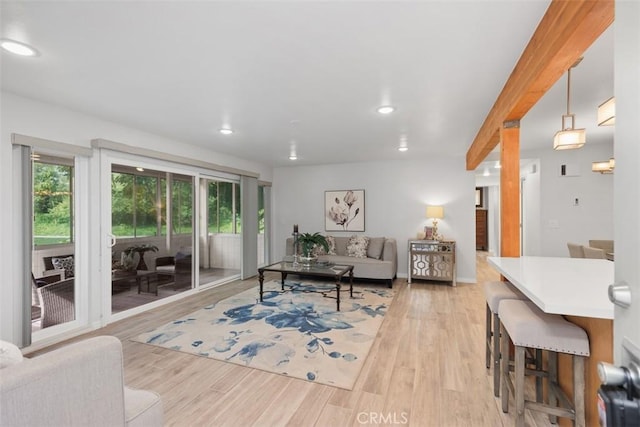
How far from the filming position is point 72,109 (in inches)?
118

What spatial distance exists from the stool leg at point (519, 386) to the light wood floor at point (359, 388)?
358 mm

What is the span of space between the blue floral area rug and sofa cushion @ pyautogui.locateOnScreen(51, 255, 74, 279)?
41.8 inches

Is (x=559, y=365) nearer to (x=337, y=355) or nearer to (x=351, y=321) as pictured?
(x=337, y=355)

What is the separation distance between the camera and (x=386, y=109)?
298 centimetres

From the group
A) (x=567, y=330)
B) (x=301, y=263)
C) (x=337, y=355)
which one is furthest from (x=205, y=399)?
(x=301, y=263)

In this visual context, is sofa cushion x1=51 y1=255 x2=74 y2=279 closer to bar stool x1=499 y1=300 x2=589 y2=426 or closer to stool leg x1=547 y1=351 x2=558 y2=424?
bar stool x1=499 y1=300 x2=589 y2=426

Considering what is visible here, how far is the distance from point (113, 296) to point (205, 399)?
7.53 feet

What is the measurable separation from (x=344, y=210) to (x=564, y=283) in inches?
190

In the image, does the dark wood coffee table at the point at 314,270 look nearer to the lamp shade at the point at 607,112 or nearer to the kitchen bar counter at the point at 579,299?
the kitchen bar counter at the point at 579,299

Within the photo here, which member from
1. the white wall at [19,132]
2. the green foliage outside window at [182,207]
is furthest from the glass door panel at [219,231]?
the white wall at [19,132]

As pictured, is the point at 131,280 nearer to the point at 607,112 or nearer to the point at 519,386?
the point at 519,386

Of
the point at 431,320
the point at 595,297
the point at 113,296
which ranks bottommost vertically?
the point at 431,320

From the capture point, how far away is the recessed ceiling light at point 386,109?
2.93m

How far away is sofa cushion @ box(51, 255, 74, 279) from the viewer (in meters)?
3.12
